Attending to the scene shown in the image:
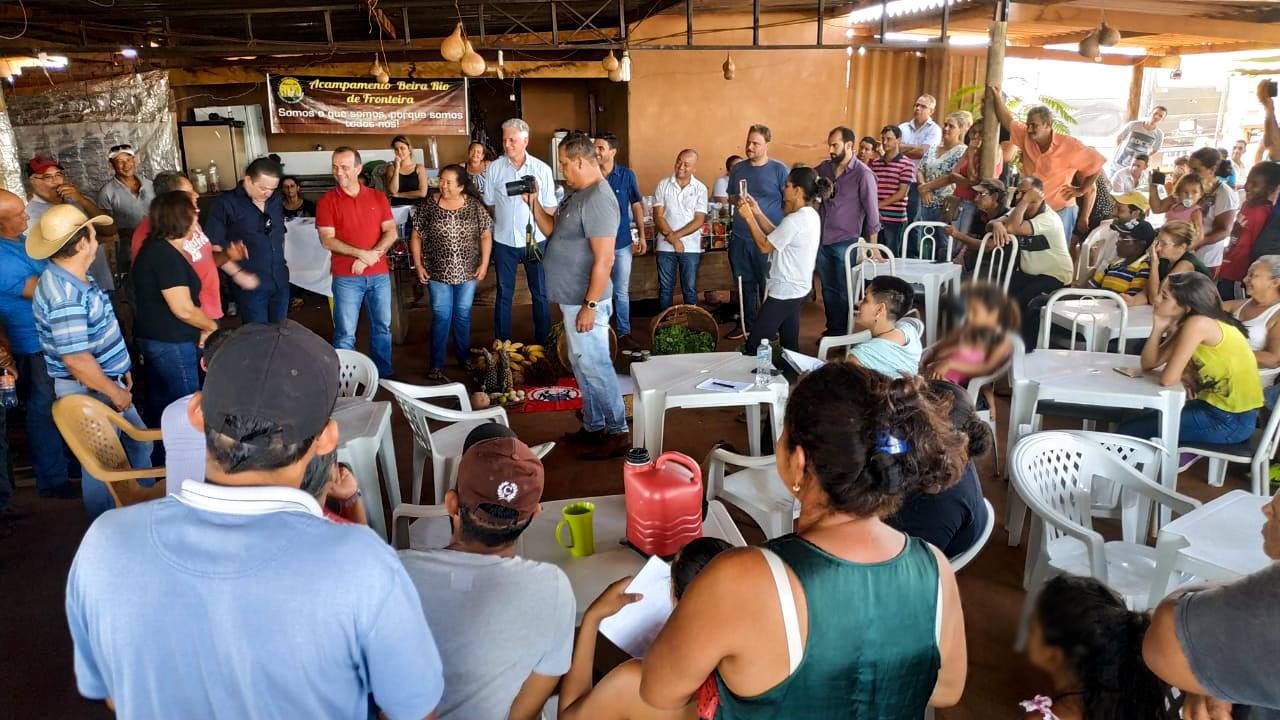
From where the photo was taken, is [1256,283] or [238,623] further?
[1256,283]

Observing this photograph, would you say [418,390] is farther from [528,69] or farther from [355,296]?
[528,69]

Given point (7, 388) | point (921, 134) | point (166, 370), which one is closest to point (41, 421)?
point (7, 388)

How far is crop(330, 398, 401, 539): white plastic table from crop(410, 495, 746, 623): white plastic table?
53 centimetres

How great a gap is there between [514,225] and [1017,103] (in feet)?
24.7

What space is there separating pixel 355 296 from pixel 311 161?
6167 millimetres

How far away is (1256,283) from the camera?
12.3 feet

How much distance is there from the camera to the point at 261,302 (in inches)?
206

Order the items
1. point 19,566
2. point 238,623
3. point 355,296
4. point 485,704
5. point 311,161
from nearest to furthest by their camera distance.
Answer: point 238,623 → point 485,704 → point 19,566 → point 355,296 → point 311,161

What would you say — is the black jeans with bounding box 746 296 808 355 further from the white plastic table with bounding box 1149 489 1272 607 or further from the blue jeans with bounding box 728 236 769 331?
the white plastic table with bounding box 1149 489 1272 607

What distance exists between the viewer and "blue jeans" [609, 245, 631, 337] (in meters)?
5.93

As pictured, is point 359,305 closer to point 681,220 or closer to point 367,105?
point 681,220

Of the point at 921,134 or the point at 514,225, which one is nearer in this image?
the point at 514,225

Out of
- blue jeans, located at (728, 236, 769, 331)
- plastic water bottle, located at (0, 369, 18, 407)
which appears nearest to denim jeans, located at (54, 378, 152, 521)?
plastic water bottle, located at (0, 369, 18, 407)

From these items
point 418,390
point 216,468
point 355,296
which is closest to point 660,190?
point 355,296
